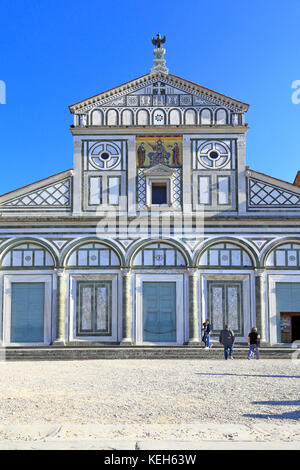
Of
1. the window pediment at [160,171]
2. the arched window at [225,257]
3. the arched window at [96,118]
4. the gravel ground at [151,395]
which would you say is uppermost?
the arched window at [96,118]

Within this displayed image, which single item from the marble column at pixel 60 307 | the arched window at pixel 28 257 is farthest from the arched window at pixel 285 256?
the arched window at pixel 28 257

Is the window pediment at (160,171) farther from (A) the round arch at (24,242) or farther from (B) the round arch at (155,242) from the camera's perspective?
(A) the round arch at (24,242)

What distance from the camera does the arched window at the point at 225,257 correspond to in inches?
883

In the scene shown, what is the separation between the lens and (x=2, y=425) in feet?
23.8

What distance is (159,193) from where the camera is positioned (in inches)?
922

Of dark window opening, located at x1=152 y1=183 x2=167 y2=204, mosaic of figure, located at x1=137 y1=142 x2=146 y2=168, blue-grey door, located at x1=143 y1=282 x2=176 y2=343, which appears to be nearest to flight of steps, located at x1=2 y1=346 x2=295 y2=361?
blue-grey door, located at x1=143 y1=282 x2=176 y2=343

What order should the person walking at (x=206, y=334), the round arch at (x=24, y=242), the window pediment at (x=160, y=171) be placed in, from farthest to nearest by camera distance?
the window pediment at (x=160, y=171) < the round arch at (x=24, y=242) < the person walking at (x=206, y=334)

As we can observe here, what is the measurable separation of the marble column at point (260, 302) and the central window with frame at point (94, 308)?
6.01m

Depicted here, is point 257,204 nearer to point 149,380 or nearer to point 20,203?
point 20,203

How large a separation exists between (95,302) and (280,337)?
7.70 metres

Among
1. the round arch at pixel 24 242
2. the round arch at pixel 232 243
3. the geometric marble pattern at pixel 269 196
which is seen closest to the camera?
the round arch at pixel 232 243

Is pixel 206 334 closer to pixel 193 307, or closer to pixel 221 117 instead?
pixel 193 307

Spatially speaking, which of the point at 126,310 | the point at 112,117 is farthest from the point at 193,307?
the point at 112,117
